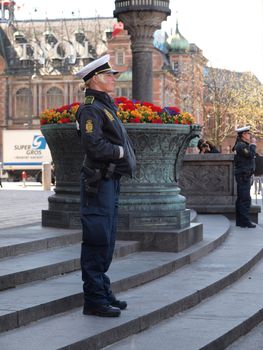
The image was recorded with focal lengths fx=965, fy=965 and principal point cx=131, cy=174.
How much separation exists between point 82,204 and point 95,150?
1.39 feet

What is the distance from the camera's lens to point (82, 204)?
6844mm

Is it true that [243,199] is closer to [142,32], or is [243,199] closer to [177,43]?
[142,32]

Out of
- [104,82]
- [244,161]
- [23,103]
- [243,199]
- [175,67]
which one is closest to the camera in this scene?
[104,82]

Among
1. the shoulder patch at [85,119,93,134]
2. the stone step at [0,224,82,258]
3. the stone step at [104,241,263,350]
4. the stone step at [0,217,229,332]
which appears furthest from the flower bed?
the shoulder patch at [85,119,93,134]

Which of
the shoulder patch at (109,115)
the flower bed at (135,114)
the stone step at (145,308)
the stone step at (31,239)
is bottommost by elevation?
the stone step at (145,308)

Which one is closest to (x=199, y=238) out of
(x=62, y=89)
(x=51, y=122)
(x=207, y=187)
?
(x=51, y=122)

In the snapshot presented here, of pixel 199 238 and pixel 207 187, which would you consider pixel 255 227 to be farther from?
pixel 199 238

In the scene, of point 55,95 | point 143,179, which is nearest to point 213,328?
point 143,179

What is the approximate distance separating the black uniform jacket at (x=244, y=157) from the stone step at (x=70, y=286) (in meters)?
3.99

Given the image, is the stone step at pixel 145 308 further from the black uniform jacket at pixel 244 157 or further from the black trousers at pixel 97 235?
the black uniform jacket at pixel 244 157

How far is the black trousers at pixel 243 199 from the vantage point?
49.6ft

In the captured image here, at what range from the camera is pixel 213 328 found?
23.4 feet

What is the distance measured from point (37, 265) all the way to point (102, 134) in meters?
1.73

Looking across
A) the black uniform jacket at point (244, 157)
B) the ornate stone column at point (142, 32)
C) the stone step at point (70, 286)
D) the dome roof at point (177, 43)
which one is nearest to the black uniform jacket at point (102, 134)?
the stone step at point (70, 286)
